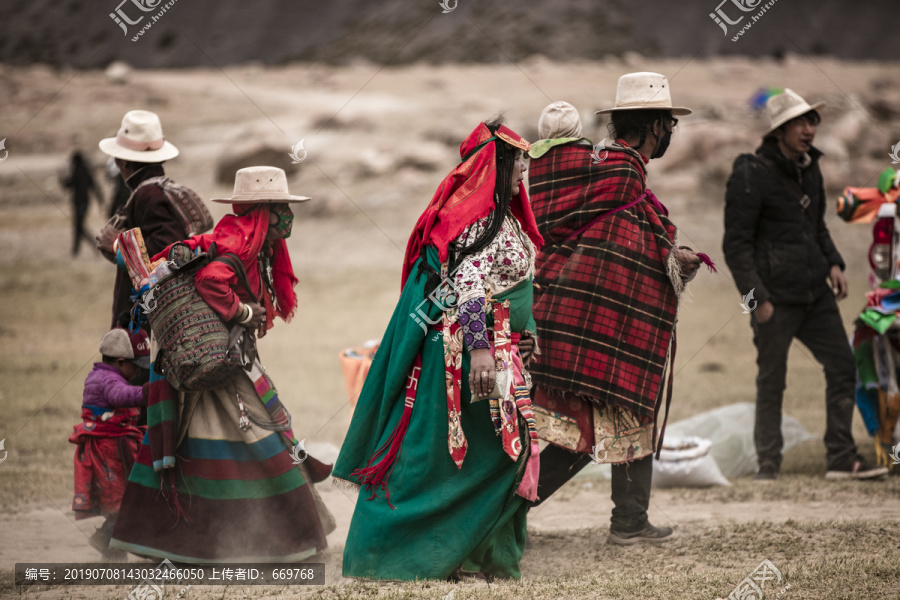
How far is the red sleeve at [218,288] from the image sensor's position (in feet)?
13.4

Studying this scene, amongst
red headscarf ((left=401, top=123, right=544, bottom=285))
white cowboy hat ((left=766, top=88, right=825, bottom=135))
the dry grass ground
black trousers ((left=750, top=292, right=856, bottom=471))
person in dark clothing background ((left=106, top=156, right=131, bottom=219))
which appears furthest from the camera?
person in dark clothing background ((left=106, top=156, right=131, bottom=219))

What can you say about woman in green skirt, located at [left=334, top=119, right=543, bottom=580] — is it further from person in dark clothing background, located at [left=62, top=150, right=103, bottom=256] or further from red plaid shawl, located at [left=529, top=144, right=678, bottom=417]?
person in dark clothing background, located at [left=62, top=150, right=103, bottom=256]

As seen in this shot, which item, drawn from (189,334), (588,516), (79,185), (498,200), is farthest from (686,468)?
(79,185)

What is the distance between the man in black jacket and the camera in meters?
5.56

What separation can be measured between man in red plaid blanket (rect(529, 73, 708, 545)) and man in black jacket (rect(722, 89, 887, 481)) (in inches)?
55.3

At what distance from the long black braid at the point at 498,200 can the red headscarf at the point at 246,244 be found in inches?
34.5

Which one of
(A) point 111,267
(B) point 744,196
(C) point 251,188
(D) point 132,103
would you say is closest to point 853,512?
(B) point 744,196

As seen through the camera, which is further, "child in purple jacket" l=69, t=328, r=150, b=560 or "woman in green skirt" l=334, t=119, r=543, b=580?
A: "child in purple jacket" l=69, t=328, r=150, b=560

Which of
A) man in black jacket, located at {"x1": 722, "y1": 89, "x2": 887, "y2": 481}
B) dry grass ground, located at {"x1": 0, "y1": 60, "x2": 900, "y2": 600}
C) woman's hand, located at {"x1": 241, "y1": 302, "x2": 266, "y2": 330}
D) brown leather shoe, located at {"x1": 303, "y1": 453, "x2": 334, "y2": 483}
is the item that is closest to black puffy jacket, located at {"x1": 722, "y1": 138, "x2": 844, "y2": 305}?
man in black jacket, located at {"x1": 722, "y1": 89, "x2": 887, "y2": 481}

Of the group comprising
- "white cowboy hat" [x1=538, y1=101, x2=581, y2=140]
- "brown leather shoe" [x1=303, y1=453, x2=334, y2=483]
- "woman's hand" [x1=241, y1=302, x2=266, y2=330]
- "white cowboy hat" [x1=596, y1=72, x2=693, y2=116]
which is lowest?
"brown leather shoe" [x1=303, y1=453, x2=334, y2=483]

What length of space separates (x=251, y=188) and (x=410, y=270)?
3.01 feet

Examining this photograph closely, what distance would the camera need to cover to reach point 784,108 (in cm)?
561

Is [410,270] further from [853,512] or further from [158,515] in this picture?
[853,512]

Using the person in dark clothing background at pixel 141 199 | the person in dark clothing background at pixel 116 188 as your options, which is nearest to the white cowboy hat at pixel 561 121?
the person in dark clothing background at pixel 141 199
